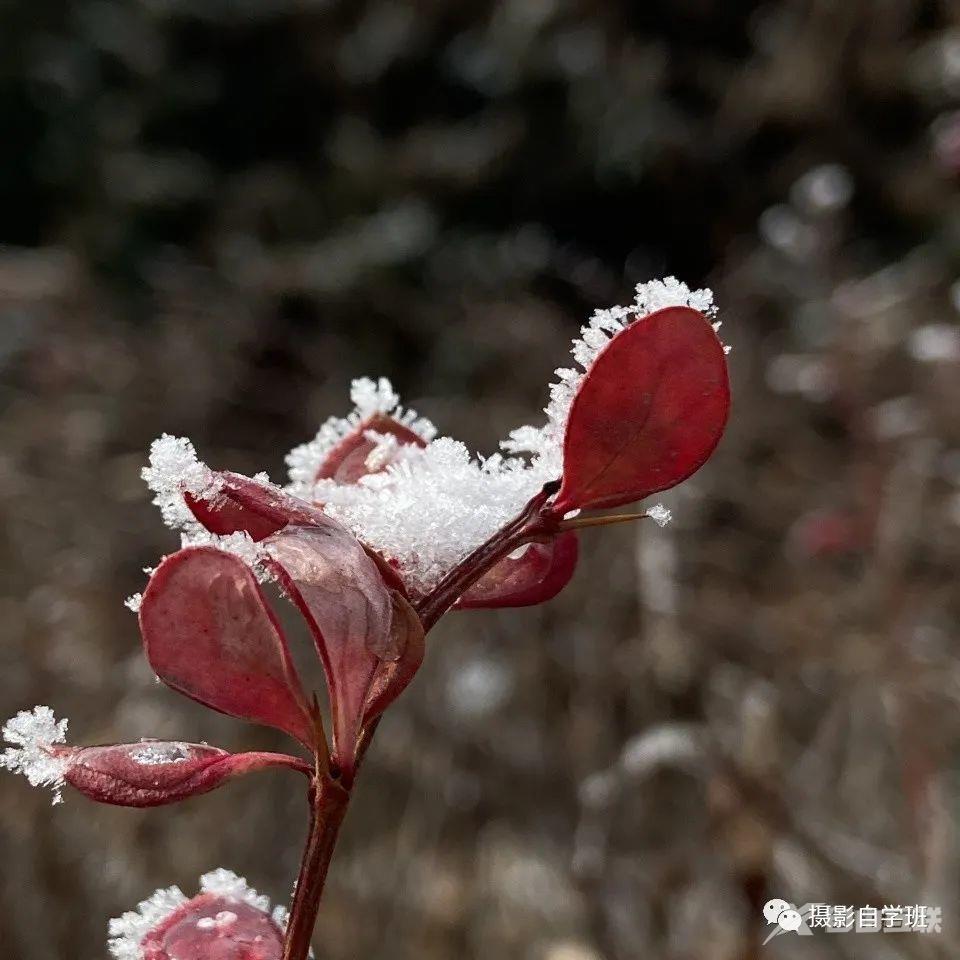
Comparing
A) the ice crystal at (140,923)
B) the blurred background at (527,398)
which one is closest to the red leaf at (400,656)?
the ice crystal at (140,923)

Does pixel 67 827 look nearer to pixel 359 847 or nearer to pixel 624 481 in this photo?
pixel 359 847

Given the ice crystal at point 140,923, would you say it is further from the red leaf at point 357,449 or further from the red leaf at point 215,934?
the red leaf at point 357,449

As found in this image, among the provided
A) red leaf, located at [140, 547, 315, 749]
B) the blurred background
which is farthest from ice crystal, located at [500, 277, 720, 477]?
the blurred background

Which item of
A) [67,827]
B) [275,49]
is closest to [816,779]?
[67,827]

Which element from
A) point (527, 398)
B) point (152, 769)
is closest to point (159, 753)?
point (152, 769)

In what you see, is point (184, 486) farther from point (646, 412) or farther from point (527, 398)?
point (527, 398)

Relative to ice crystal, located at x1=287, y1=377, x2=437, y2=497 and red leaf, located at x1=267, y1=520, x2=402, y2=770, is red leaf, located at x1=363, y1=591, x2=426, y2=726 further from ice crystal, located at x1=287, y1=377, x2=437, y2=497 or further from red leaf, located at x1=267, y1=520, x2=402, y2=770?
ice crystal, located at x1=287, y1=377, x2=437, y2=497
